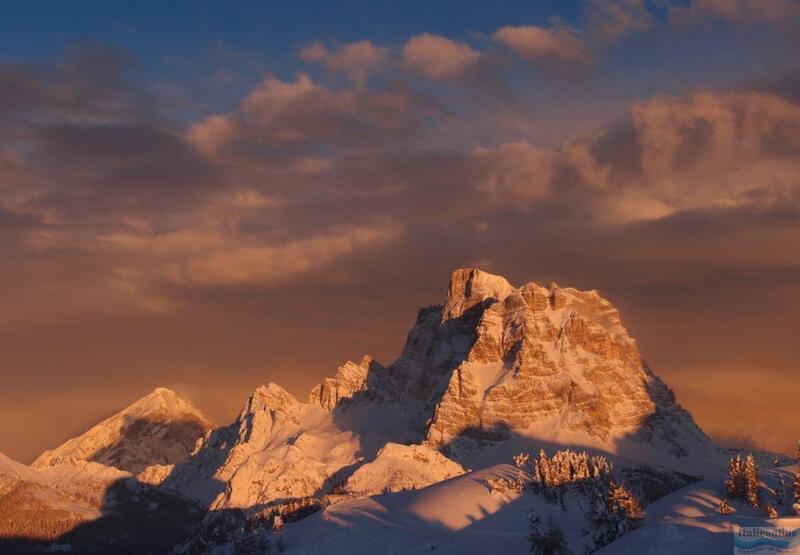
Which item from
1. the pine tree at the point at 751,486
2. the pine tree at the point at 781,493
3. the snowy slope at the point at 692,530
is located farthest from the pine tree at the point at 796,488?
the pine tree at the point at 751,486

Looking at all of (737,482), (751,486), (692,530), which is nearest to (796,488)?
(751,486)

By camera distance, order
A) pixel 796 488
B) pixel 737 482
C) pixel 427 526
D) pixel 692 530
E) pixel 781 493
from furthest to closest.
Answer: pixel 427 526
pixel 737 482
pixel 781 493
pixel 796 488
pixel 692 530

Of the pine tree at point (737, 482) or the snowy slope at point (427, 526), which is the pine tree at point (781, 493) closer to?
the pine tree at point (737, 482)

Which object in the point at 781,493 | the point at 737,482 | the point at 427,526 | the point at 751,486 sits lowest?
the point at 427,526

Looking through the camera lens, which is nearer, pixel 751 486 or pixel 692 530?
pixel 692 530

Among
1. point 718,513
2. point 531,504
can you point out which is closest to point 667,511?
point 718,513

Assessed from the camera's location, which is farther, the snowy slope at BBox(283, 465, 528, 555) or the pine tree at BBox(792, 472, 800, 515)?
the snowy slope at BBox(283, 465, 528, 555)

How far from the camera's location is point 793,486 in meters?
138

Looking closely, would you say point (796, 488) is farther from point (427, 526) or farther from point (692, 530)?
point (427, 526)

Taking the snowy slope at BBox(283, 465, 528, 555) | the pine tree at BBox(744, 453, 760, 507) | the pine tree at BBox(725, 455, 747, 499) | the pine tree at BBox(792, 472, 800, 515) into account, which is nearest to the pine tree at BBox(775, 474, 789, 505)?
the pine tree at BBox(792, 472, 800, 515)

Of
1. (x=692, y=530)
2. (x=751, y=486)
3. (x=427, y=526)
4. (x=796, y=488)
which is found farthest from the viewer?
(x=427, y=526)

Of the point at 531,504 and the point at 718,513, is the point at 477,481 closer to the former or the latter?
the point at 531,504

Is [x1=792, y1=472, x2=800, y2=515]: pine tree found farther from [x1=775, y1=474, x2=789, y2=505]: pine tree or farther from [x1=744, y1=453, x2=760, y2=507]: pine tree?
[x1=744, y1=453, x2=760, y2=507]: pine tree

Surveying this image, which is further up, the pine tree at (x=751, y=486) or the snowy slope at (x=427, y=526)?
the pine tree at (x=751, y=486)
